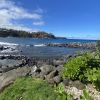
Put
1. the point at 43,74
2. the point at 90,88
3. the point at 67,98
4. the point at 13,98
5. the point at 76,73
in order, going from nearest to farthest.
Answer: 1. the point at 67,98
2. the point at 13,98
3. the point at 90,88
4. the point at 76,73
5. the point at 43,74

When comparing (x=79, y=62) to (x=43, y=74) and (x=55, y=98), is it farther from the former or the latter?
(x=55, y=98)

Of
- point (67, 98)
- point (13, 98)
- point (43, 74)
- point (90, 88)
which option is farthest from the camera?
point (43, 74)

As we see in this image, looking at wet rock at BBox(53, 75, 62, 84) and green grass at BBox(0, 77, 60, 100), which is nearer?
green grass at BBox(0, 77, 60, 100)

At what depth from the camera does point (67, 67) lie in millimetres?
11102

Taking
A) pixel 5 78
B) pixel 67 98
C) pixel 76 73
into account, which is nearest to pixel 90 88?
pixel 76 73

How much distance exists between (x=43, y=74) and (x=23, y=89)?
12.0ft

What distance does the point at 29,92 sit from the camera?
28.3 ft

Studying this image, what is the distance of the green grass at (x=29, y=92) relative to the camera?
830 cm

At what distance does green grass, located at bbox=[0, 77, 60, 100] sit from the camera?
27.2 feet

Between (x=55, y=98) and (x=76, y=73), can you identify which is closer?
(x=55, y=98)

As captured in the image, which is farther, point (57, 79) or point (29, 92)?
point (57, 79)

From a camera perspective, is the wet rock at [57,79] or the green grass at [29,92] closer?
the green grass at [29,92]

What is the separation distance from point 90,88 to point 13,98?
2877mm

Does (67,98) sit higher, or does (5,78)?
(67,98)
